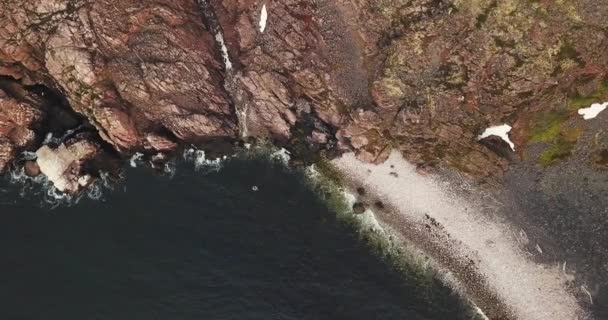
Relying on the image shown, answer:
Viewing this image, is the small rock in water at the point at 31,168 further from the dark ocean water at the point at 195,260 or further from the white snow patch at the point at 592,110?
the white snow patch at the point at 592,110

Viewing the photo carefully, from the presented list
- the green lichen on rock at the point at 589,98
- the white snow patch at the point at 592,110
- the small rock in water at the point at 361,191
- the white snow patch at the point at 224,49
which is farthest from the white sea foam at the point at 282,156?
the white snow patch at the point at 592,110

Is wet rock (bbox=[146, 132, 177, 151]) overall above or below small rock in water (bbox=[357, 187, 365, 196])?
below

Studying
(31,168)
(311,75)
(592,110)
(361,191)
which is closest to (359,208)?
(361,191)

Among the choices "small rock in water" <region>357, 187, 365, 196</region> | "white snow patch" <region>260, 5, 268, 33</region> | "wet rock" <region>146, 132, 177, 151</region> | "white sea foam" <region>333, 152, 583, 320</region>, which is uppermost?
"white snow patch" <region>260, 5, 268, 33</region>

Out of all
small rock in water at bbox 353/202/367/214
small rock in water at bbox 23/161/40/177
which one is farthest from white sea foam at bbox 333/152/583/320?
small rock in water at bbox 23/161/40/177

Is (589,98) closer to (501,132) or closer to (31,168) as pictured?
(501,132)

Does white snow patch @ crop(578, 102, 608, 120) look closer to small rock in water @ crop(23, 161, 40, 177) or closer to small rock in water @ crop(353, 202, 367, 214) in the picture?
small rock in water @ crop(353, 202, 367, 214)

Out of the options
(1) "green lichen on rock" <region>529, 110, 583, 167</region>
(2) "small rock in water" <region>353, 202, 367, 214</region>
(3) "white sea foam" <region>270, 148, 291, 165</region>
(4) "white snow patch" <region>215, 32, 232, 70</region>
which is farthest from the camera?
(4) "white snow patch" <region>215, 32, 232, 70</region>
